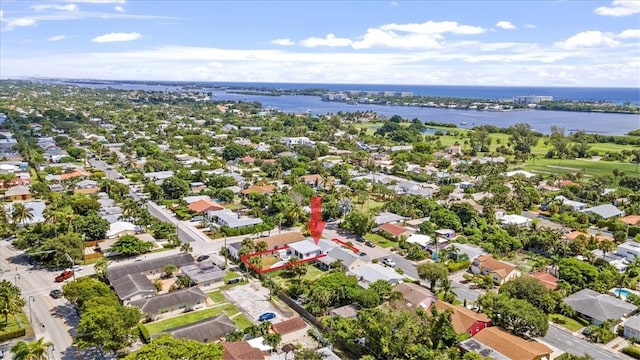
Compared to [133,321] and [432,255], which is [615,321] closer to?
[432,255]

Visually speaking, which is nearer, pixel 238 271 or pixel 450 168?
pixel 238 271

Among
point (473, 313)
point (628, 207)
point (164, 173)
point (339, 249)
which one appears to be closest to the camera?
point (473, 313)

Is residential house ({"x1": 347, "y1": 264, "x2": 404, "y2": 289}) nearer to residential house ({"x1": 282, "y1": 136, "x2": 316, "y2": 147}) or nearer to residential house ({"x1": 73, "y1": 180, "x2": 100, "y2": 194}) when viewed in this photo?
residential house ({"x1": 73, "y1": 180, "x2": 100, "y2": 194})

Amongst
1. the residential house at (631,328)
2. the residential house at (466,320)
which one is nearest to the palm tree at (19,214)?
the residential house at (466,320)

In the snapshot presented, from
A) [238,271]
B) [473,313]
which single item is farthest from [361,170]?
[473,313]

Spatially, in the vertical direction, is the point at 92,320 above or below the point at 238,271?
above

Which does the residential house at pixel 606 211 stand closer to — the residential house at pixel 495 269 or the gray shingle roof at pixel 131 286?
the residential house at pixel 495 269
